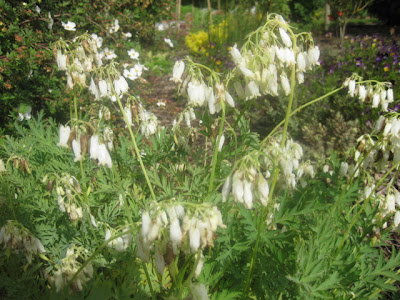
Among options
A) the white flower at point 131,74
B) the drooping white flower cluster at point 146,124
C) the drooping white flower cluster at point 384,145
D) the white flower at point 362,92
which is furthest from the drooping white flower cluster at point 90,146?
the white flower at point 131,74

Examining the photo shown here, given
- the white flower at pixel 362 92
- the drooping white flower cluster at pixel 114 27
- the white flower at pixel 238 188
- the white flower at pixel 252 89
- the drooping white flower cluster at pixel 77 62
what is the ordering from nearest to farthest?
the white flower at pixel 238 188, the white flower at pixel 252 89, the drooping white flower cluster at pixel 77 62, the white flower at pixel 362 92, the drooping white flower cluster at pixel 114 27

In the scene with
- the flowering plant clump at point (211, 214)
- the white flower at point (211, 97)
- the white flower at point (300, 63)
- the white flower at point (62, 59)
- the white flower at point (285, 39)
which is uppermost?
the white flower at point (285, 39)

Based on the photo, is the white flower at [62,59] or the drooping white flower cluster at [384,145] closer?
the drooping white flower cluster at [384,145]

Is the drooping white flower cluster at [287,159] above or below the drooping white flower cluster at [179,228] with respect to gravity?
below

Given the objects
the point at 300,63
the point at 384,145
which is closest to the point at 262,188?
the point at 300,63

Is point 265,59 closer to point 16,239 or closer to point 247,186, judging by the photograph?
point 247,186

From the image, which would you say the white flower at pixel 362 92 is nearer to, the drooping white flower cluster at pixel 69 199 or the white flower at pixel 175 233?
the white flower at pixel 175 233

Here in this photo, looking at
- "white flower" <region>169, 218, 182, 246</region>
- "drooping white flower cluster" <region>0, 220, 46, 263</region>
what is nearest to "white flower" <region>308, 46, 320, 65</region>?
"white flower" <region>169, 218, 182, 246</region>

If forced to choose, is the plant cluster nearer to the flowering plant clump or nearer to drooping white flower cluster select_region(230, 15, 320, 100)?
the flowering plant clump

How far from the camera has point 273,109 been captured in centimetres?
650

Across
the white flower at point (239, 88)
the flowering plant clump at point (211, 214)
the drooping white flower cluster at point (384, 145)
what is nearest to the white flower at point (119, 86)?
Answer: the flowering plant clump at point (211, 214)

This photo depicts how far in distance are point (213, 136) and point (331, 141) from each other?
359cm

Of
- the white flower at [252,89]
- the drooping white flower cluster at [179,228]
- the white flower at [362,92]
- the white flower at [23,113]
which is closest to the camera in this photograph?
the drooping white flower cluster at [179,228]

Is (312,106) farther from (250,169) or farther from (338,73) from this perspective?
(250,169)
